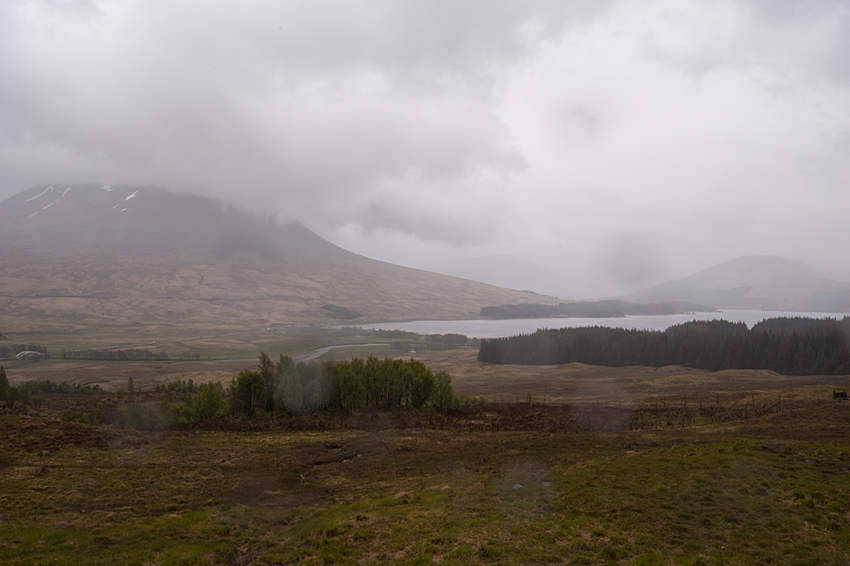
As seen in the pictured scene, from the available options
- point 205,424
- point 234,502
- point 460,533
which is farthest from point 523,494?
point 205,424

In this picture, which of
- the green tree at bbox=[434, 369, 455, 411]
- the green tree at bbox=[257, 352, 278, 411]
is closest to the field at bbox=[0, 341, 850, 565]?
the green tree at bbox=[257, 352, 278, 411]

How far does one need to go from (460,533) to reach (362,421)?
31.3 metres

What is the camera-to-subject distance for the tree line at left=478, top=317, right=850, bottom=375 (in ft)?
292

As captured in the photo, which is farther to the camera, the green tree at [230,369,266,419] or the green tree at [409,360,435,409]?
the green tree at [409,360,435,409]

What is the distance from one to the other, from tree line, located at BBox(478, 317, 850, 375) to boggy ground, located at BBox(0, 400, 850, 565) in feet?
253

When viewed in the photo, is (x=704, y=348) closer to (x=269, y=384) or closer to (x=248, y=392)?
(x=269, y=384)

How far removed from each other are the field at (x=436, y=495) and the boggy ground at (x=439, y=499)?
91 millimetres

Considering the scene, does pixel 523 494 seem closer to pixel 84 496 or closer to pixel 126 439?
pixel 84 496

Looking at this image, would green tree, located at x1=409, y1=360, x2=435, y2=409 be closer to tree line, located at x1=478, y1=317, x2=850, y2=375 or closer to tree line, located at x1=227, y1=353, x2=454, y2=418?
tree line, located at x1=227, y1=353, x2=454, y2=418

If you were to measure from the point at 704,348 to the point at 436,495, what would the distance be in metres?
110

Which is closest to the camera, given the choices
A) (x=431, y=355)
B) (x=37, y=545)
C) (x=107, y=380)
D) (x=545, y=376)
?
(x=37, y=545)

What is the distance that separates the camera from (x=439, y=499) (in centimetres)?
1808

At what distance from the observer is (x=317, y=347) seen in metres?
149

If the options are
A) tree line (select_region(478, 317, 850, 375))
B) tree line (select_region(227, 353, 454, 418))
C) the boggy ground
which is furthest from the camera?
tree line (select_region(478, 317, 850, 375))
